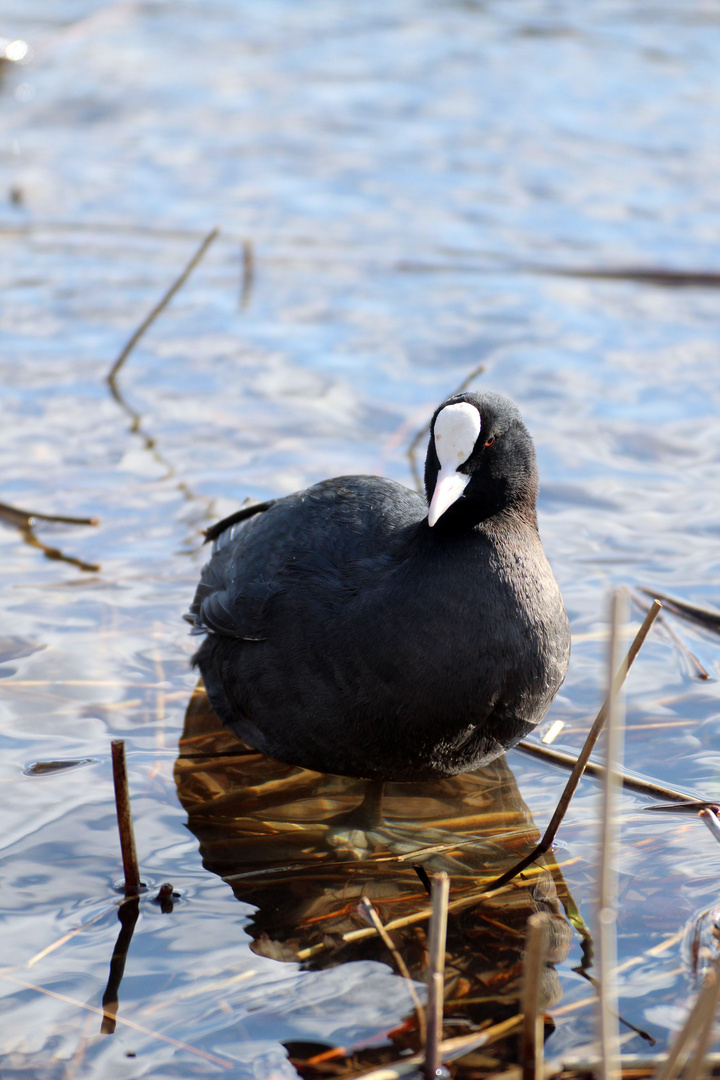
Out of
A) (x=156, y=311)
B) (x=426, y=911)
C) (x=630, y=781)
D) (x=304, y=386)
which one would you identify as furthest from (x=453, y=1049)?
(x=156, y=311)

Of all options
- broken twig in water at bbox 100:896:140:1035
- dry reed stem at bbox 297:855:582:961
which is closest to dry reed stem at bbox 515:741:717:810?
dry reed stem at bbox 297:855:582:961

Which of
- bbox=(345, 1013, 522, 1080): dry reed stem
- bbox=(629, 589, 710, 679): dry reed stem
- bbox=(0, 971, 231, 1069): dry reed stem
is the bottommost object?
bbox=(0, 971, 231, 1069): dry reed stem

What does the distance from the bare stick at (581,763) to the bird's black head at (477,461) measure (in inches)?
17.4

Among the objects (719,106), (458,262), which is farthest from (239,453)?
(719,106)

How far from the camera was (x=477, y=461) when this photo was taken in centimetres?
265

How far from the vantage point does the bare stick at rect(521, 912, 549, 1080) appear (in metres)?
1.66

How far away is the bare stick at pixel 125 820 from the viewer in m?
2.38

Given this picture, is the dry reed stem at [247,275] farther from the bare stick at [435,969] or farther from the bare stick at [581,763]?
the bare stick at [435,969]

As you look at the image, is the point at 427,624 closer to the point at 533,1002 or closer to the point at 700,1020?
the point at 533,1002

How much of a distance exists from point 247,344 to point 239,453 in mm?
993

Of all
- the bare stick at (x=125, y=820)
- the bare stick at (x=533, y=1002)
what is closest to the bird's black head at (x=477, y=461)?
the bare stick at (x=125, y=820)

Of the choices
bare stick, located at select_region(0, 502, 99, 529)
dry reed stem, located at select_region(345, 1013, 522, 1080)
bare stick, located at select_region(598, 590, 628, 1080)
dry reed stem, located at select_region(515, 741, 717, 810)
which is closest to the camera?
bare stick, located at select_region(598, 590, 628, 1080)

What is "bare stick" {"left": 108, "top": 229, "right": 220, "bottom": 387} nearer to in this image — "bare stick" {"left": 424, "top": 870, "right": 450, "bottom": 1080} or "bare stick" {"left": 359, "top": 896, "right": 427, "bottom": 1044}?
"bare stick" {"left": 359, "top": 896, "right": 427, "bottom": 1044}

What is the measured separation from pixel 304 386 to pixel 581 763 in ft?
10.7
